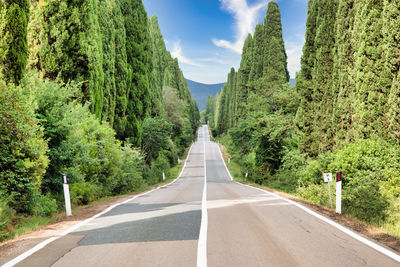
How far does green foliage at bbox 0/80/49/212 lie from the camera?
620cm

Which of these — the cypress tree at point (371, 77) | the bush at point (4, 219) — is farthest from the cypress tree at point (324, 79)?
the bush at point (4, 219)

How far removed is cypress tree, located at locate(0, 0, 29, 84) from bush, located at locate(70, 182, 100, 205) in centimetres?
396

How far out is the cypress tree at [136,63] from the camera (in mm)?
23188

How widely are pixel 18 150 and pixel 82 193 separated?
13.0 feet

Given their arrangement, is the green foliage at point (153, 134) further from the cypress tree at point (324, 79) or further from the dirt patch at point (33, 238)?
the dirt patch at point (33, 238)

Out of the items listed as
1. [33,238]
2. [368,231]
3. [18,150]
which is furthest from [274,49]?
[33,238]

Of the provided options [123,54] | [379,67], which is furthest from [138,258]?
[123,54]

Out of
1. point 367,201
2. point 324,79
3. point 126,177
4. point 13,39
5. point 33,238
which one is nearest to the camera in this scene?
point 33,238

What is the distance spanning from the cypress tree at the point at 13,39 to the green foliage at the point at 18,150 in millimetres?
1938

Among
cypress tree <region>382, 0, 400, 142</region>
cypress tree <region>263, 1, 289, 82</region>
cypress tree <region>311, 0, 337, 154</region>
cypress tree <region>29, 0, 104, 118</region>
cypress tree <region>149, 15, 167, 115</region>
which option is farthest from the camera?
cypress tree <region>149, 15, 167, 115</region>

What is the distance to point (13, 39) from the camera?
8.23 meters

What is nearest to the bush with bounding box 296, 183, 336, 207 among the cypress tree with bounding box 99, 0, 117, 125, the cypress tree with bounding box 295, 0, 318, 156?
the cypress tree with bounding box 295, 0, 318, 156

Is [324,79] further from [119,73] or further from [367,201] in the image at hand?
[119,73]

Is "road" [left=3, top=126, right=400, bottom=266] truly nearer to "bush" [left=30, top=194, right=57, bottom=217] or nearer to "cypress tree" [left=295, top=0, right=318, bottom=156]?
"bush" [left=30, top=194, right=57, bottom=217]
